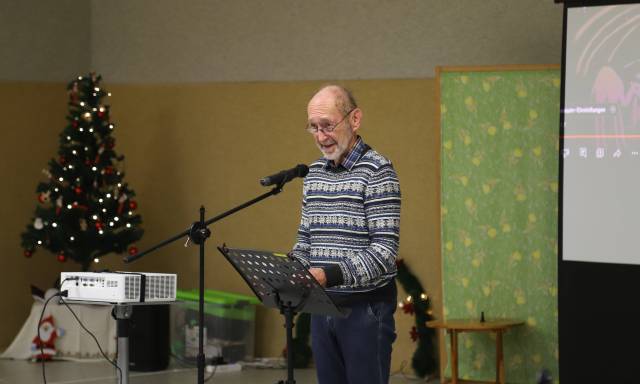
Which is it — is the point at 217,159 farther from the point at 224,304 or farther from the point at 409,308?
the point at 409,308

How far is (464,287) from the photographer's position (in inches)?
256

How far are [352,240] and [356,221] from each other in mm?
64

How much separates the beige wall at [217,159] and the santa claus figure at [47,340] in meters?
0.85

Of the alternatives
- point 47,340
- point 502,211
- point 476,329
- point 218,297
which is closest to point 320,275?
point 476,329

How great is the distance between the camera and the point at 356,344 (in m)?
3.35

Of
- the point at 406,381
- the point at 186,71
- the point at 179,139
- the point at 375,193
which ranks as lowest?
the point at 406,381

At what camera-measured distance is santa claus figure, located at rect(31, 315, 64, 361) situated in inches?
304

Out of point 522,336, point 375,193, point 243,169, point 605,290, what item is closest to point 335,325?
point 375,193

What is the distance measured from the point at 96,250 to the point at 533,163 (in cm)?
350

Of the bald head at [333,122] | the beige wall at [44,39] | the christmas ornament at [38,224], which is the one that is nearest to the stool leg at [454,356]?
the bald head at [333,122]

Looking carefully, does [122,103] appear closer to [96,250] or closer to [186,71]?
[186,71]

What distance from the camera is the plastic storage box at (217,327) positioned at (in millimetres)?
7477

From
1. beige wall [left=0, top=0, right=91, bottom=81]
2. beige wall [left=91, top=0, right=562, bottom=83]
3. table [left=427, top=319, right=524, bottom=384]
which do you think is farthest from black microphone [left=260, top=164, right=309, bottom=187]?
beige wall [left=0, top=0, right=91, bottom=81]

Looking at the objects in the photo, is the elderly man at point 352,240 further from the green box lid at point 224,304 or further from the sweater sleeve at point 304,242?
the green box lid at point 224,304
